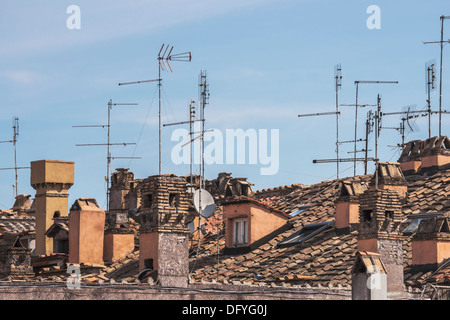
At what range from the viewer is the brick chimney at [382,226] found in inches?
1240

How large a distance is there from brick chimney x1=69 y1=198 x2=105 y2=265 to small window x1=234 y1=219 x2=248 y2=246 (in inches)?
200

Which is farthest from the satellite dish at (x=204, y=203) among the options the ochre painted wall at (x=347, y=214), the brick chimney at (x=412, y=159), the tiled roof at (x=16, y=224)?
the tiled roof at (x=16, y=224)

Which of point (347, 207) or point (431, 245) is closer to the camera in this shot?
point (431, 245)

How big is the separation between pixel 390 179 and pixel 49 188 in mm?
15515

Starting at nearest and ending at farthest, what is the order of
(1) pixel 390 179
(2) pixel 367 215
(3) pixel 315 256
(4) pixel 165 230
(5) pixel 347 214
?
(4) pixel 165 230
(2) pixel 367 215
(3) pixel 315 256
(5) pixel 347 214
(1) pixel 390 179

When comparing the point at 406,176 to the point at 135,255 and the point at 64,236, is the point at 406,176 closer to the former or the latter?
the point at 135,255

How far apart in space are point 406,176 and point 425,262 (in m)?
10.4

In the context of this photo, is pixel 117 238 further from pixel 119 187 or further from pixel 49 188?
pixel 119 187

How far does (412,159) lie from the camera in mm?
42594

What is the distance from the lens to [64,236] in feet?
147

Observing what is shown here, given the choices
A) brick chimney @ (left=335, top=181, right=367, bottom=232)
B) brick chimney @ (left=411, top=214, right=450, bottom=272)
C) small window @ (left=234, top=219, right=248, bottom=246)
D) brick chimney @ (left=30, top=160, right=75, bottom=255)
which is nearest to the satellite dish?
small window @ (left=234, top=219, right=248, bottom=246)

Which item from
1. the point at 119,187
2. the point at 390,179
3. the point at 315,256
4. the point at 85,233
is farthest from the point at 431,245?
the point at 119,187

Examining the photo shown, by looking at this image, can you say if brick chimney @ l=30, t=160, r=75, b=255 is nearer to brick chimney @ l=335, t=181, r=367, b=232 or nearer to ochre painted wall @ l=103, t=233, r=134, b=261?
ochre painted wall @ l=103, t=233, r=134, b=261
